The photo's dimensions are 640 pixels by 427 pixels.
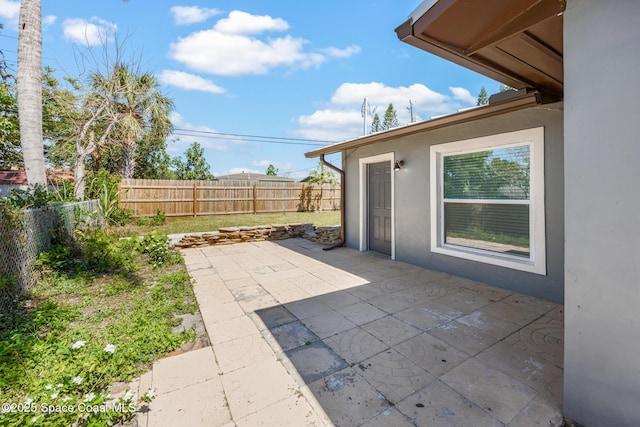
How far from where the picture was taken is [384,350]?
8.23ft

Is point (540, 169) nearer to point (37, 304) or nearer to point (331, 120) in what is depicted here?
point (37, 304)

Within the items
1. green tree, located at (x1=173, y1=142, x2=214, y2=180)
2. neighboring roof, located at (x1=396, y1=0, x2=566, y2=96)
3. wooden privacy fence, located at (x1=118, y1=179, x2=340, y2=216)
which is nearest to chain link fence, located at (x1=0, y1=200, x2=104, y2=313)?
neighboring roof, located at (x1=396, y1=0, x2=566, y2=96)

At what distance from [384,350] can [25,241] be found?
464 centimetres

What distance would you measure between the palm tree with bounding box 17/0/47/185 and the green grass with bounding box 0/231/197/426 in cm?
184

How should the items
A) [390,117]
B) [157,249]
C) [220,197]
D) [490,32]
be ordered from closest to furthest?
[490,32]
[157,249]
[220,197]
[390,117]

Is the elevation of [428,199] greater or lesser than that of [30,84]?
lesser

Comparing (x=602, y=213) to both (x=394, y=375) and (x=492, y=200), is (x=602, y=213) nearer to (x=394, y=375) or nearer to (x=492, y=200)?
(x=394, y=375)

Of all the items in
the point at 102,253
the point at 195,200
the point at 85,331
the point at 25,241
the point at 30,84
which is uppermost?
the point at 30,84

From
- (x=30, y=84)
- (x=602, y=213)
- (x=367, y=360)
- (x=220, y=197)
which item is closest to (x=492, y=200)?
(x=602, y=213)

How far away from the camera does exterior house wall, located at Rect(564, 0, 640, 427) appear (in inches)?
56.7

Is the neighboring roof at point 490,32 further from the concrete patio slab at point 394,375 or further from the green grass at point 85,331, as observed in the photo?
the green grass at point 85,331

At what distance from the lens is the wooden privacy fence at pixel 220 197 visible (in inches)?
443

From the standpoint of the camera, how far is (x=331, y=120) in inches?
1264

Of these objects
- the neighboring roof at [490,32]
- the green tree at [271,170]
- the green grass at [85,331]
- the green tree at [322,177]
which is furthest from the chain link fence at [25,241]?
the green tree at [271,170]
